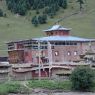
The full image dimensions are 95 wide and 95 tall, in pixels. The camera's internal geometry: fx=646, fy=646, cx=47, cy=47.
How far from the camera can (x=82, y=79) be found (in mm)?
96125

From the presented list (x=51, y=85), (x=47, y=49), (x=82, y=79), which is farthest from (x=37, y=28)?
(x=82, y=79)

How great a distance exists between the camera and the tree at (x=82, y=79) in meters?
96.1

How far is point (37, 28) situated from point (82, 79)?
6602 cm

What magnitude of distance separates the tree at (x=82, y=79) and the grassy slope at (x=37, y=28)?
4547cm

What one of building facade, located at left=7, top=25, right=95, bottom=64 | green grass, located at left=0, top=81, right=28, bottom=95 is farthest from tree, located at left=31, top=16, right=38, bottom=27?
green grass, located at left=0, top=81, right=28, bottom=95

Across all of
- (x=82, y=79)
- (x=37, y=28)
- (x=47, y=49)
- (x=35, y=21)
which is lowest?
(x=82, y=79)

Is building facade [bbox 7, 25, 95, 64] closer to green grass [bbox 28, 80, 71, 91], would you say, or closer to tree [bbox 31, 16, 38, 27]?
green grass [bbox 28, 80, 71, 91]

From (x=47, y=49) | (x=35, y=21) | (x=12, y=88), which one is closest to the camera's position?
(x=12, y=88)

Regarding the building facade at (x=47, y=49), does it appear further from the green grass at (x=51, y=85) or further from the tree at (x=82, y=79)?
the tree at (x=82, y=79)

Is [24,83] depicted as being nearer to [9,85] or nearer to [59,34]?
[9,85]

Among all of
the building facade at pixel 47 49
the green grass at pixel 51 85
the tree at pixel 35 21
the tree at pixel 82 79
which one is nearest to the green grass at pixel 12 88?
the green grass at pixel 51 85

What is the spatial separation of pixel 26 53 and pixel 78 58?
10.1 meters

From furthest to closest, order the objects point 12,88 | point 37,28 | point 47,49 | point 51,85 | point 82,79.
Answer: point 37,28 < point 47,49 < point 51,85 < point 82,79 < point 12,88

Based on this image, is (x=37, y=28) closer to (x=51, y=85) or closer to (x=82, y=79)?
(x=51, y=85)
